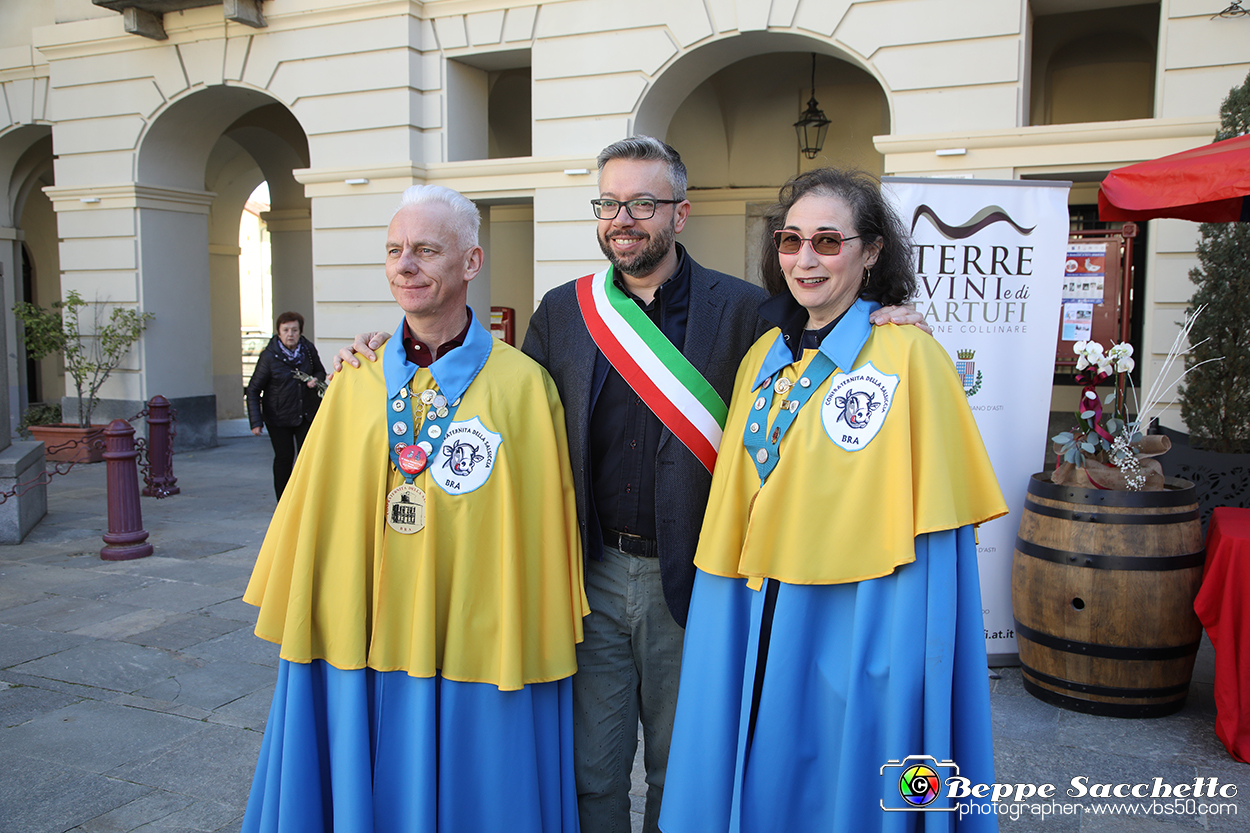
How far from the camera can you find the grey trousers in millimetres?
2459

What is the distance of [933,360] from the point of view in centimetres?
212

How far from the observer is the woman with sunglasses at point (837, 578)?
2021mm

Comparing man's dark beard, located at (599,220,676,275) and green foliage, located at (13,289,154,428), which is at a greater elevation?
man's dark beard, located at (599,220,676,275)

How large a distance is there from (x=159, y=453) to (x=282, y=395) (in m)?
2.22

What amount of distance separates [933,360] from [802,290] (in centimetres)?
35

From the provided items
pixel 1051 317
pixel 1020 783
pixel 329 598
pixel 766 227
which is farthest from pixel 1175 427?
pixel 329 598

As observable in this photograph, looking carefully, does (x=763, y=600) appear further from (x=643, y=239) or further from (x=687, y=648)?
(x=643, y=239)

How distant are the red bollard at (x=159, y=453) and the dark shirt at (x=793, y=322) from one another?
8243 millimetres

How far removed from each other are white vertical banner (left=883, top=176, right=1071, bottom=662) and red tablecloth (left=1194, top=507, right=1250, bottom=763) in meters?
0.90

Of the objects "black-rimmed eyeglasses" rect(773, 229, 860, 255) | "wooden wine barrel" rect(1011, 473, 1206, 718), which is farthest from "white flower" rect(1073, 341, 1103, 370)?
"black-rimmed eyeglasses" rect(773, 229, 860, 255)

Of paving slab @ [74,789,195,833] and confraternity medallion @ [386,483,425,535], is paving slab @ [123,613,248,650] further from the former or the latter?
confraternity medallion @ [386,483,425,535]

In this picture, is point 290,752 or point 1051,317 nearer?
point 290,752

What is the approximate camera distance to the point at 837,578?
2061mm

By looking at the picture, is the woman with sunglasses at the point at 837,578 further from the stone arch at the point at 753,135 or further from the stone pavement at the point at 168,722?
the stone arch at the point at 753,135
